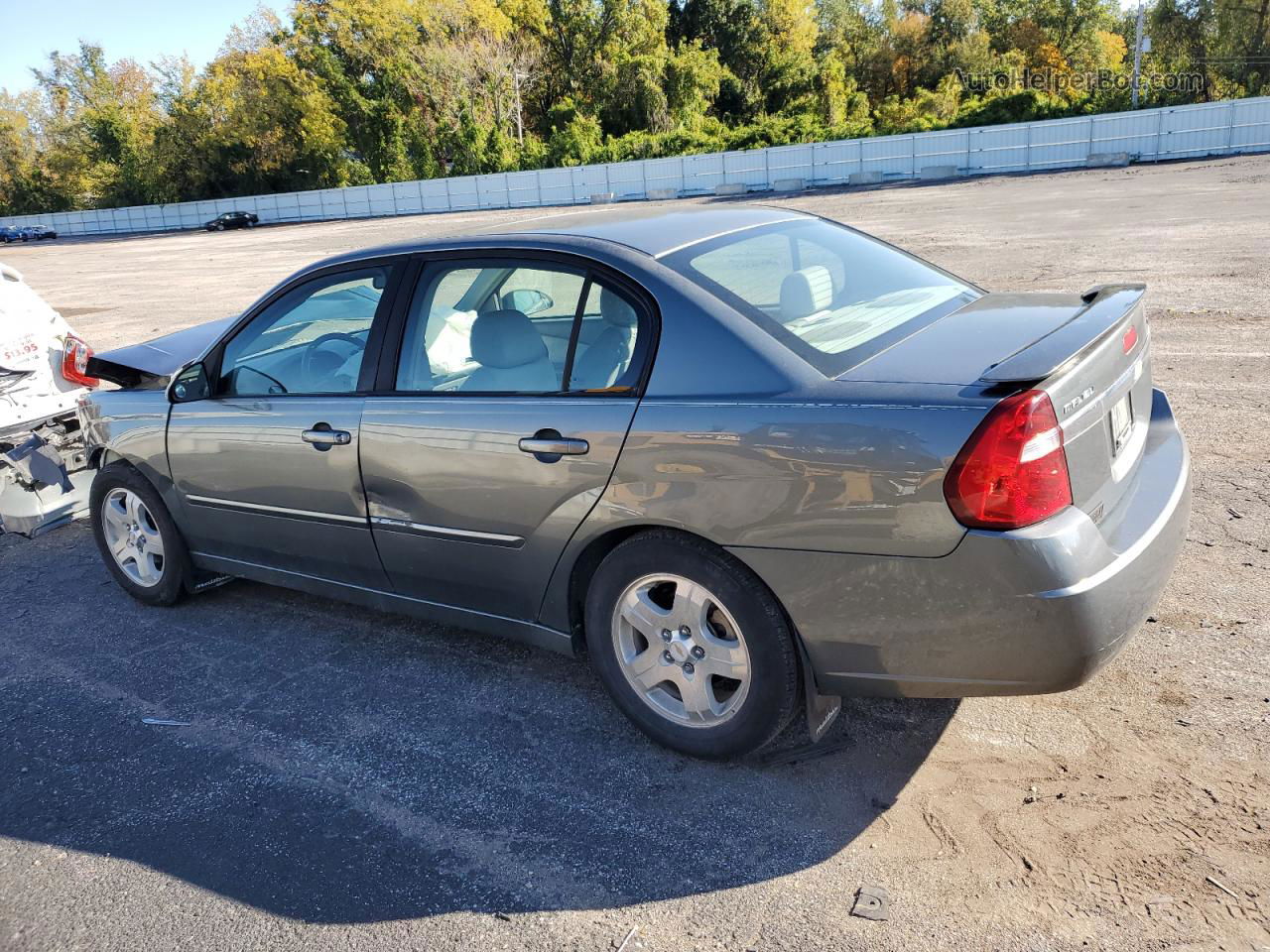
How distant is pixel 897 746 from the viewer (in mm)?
3217

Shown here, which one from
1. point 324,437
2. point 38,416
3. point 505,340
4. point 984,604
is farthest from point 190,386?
point 984,604

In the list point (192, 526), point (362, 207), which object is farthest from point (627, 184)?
point (192, 526)

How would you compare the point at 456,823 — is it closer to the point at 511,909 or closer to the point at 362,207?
the point at 511,909

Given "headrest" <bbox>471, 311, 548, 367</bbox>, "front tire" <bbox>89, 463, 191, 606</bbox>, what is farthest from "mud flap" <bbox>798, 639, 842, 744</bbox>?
"front tire" <bbox>89, 463, 191, 606</bbox>

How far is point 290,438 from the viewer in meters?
→ 4.02

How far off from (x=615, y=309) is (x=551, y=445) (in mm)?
491

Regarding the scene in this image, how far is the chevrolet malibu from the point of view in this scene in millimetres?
2617

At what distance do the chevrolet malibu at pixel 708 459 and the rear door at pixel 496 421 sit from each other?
0.04 ft

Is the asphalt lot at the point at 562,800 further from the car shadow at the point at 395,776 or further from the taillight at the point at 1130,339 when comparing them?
the taillight at the point at 1130,339

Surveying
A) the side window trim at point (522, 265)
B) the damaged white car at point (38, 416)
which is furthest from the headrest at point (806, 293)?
the damaged white car at point (38, 416)

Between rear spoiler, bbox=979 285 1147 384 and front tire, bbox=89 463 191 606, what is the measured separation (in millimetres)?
3749

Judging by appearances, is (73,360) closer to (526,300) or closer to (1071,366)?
(526,300)

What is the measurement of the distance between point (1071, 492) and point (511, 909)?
1840 millimetres

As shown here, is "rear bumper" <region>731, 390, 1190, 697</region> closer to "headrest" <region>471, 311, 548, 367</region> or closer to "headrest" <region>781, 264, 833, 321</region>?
"headrest" <region>781, 264, 833, 321</region>
